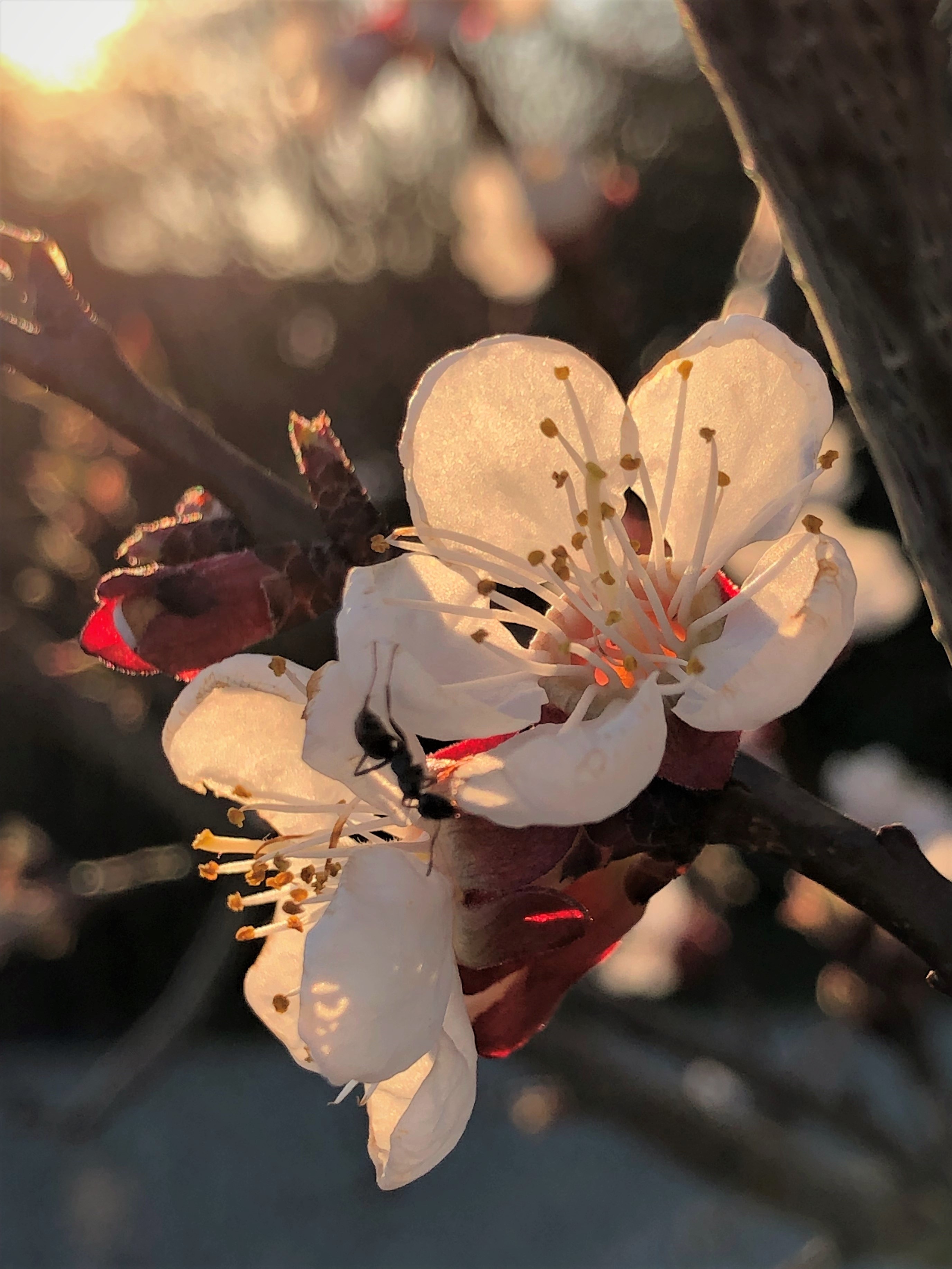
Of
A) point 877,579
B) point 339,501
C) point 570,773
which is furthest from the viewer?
point 877,579

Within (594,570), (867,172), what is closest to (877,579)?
(594,570)

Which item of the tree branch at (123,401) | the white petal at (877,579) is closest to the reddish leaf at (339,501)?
the tree branch at (123,401)

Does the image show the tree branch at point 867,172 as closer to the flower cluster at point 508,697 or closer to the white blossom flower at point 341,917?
the flower cluster at point 508,697

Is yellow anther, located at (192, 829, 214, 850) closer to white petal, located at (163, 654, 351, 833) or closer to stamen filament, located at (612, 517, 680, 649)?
white petal, located at (163, 654, 351, 833)

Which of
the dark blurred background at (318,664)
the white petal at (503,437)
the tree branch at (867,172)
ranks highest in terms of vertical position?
the tree branch at (867,172)

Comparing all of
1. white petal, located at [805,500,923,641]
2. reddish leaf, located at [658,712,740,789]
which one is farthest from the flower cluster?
white petal, located at [805,500,923,641]

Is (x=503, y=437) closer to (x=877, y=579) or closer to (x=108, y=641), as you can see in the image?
(x=108, y=641)

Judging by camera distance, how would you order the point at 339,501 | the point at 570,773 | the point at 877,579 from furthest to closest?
the point at 877,579 < the point at 339,501 < the point at 570,773
